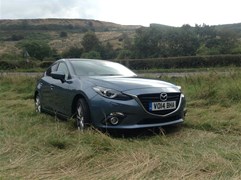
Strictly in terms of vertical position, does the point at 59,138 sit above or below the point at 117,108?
below

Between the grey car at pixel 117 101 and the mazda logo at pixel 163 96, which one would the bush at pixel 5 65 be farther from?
the mazda logo at pixel 163 96

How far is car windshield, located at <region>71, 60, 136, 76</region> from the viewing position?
611cm

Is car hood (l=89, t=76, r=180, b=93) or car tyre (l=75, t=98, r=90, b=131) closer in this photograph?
car hood (l=89, t=76, r=180, b=93)

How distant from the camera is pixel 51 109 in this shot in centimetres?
693

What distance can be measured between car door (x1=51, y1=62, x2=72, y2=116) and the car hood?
25.7 inches

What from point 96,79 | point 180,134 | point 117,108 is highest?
point 96,79

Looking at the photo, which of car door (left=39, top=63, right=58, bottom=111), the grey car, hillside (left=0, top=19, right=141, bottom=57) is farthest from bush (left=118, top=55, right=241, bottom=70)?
hillside (left=0, top=19, right=141, bottom=57)

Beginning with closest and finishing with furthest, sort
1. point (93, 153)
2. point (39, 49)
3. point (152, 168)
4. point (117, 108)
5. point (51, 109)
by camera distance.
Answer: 1. point (152, 168)
2. point (93, 153)
3. point (117, 108)
4. point (51, 109)
5. point (39, 49)

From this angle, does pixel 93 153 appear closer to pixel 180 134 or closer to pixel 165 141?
pixel 165 141

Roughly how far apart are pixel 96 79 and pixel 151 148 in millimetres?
1606

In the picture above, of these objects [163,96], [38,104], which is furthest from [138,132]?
[38,104]

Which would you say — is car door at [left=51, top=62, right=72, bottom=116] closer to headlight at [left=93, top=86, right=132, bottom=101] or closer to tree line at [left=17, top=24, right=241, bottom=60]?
headlight at [left=93, top=86, right=132, bottom=101]

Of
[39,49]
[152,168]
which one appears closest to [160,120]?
[152,168]

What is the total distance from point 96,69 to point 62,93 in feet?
2.54
